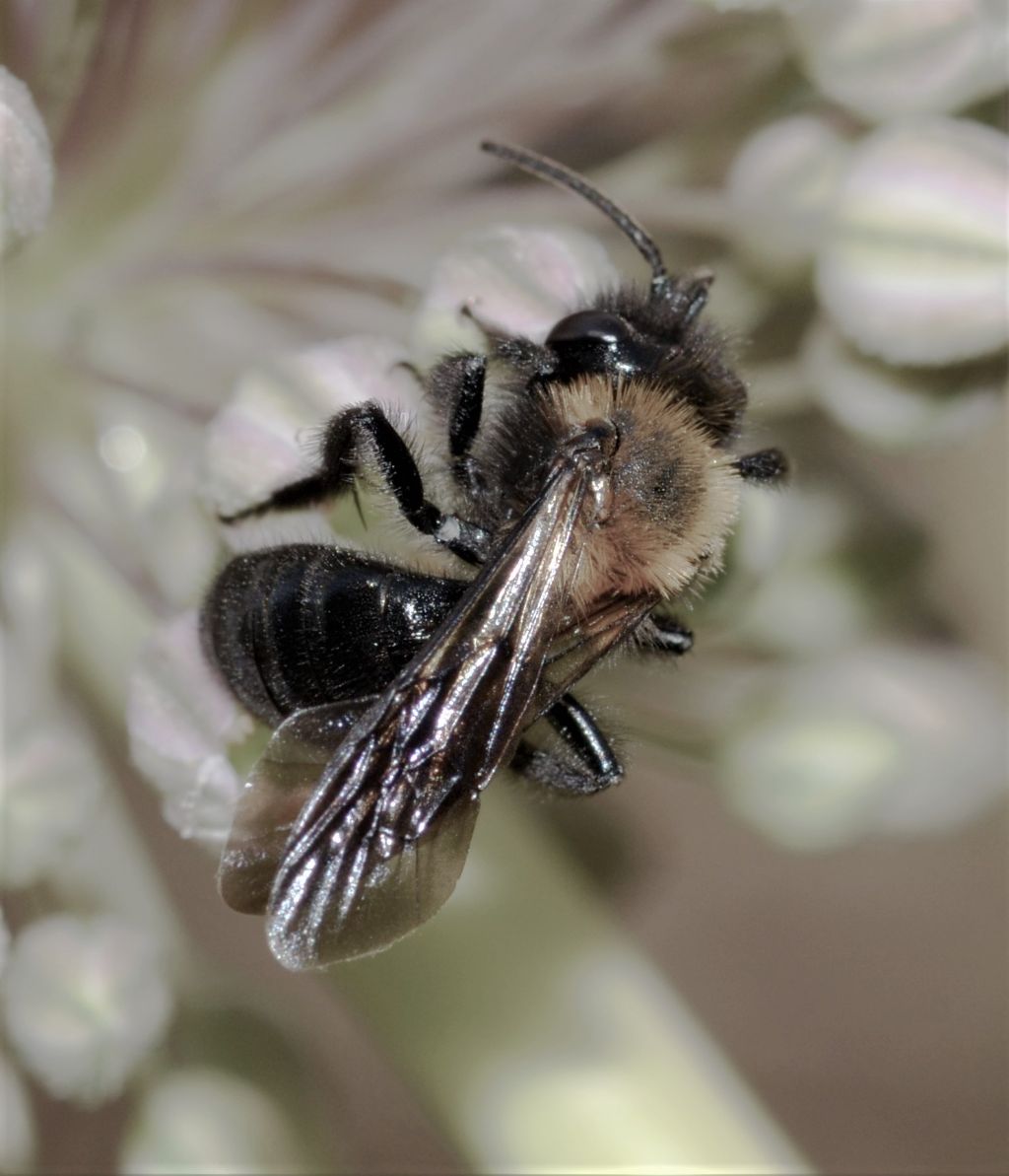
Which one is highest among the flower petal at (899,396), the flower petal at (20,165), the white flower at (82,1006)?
the flower petal at (20,165)

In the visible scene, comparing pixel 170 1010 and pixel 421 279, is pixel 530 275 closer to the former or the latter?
pixel 421 279

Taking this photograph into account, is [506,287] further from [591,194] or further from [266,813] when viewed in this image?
[266,813]

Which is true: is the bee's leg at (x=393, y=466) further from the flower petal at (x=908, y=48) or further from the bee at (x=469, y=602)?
the flower petal at (x=908, y=48)

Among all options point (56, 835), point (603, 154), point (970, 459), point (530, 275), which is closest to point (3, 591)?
point (56, 835)

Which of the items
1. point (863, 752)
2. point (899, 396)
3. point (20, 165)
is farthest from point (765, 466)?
point (20, 165)

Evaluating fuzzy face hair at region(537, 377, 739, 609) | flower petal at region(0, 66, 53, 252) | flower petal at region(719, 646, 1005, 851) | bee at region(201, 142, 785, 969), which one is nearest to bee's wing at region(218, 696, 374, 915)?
bee at region(201, 142, 785, 969)

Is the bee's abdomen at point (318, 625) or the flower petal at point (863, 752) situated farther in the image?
the flower petal at point (863, 752)

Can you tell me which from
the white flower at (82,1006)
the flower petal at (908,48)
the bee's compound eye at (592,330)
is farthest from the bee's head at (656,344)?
the white flower at (82,1006)
